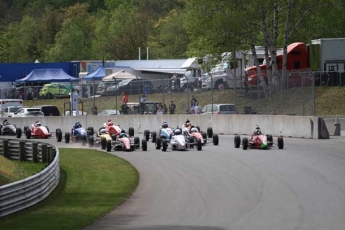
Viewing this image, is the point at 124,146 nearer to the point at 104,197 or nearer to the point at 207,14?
the point at 104,197

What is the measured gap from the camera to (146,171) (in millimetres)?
25000

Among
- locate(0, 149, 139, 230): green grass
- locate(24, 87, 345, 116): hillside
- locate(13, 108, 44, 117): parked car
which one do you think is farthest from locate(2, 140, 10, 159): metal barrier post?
locate(13, 108, 44, 117): parked car

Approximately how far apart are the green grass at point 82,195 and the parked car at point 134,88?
66.1 feet

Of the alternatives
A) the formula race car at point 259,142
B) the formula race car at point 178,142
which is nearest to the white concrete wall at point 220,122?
the formula race car at point 259,142

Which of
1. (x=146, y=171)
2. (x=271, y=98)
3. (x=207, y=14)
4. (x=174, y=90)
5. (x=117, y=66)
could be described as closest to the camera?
(x=146, y=171)

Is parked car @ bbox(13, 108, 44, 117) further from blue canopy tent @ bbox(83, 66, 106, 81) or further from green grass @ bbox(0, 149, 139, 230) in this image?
green grass @ bbox(0, 149, 139, 230)

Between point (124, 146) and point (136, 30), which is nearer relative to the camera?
point (124, 146)

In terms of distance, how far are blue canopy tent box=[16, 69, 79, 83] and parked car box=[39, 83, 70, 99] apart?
462cm

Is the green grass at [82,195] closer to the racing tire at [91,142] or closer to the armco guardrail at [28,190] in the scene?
the armco guardrail at [28,190]

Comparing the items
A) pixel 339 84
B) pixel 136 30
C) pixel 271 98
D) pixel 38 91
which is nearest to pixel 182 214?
pixel 271 98

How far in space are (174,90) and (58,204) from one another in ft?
97.5

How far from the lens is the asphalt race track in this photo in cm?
1555

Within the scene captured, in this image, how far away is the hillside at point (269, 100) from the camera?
132ft

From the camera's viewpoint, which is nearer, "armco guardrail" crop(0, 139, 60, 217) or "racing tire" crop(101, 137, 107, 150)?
"armco guardrail" crop(0, 139, 60, 217)
